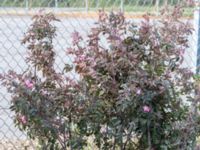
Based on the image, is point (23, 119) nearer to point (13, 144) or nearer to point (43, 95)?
point (43, 95)

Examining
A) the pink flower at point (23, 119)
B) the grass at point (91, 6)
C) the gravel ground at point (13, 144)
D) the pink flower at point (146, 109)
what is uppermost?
the grass at point (91, 6)

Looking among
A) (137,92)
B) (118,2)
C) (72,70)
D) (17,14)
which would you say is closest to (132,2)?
(118,2)

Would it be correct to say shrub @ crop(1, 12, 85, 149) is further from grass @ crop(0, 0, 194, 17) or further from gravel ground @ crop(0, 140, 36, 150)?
gravel ground @ crop(0, 140, 36, 150)

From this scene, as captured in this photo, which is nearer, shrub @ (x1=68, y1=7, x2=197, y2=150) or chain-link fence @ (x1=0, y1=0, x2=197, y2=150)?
shrub @ (x1=68, y1=7, x2=197, y2=150)

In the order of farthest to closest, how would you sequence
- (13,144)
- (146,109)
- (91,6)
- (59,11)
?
(91,6), (13,144), (59,11), (146,109)

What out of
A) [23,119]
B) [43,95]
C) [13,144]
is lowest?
[13,144]

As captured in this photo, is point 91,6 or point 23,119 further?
point 91,6

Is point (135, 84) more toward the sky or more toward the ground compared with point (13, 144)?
more toward the sky

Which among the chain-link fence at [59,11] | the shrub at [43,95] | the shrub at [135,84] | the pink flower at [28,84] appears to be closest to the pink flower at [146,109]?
the shrub at [135,84]

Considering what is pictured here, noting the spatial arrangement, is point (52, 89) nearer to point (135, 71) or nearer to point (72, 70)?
point (72, 70)

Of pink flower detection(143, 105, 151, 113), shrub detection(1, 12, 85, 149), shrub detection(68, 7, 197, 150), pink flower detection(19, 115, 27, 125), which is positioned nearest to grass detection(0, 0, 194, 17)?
shrub detection(68, 7, 197, 150)

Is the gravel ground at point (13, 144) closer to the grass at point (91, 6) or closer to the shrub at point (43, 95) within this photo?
the grass at point (91, 6)

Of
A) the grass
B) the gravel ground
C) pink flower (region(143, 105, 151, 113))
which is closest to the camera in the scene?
pink flower (region(143, 105, 151, 113))

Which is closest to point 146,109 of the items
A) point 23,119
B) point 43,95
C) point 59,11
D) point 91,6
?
point 43,95
